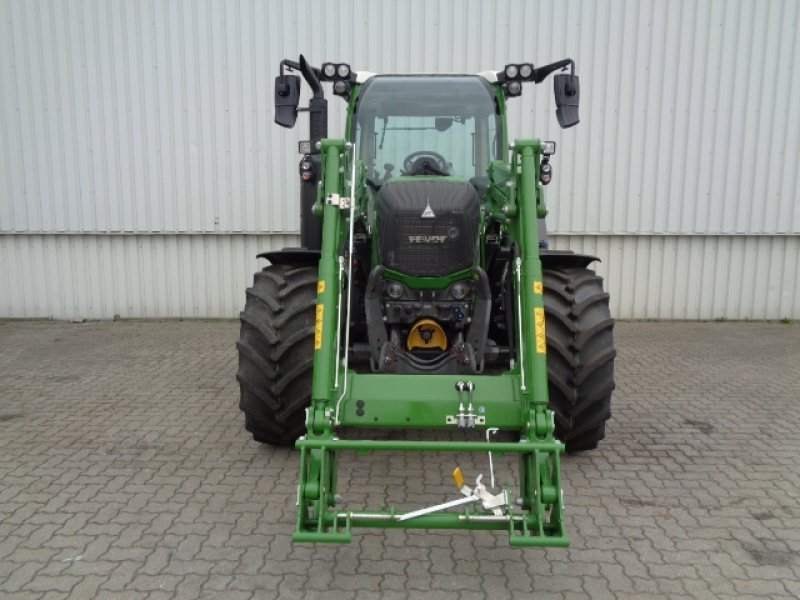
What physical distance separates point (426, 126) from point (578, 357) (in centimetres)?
192

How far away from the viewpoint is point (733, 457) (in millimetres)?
4465

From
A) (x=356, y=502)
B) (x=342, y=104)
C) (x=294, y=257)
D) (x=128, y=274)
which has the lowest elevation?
Answer: (x=356, y=502)

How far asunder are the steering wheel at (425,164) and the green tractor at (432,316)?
0.01 metres

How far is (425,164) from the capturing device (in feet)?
14.4

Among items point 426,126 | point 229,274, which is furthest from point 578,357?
point 229,274

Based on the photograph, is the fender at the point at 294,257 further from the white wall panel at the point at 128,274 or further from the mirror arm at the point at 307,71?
the white wall panel at the point at 128,274

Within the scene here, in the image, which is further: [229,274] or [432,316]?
[229,274]

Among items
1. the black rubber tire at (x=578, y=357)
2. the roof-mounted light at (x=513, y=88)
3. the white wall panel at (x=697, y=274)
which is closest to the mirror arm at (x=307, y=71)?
the roof-mounted light at (x=513, y=88)

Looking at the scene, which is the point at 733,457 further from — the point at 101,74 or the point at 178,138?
the point at 101,74

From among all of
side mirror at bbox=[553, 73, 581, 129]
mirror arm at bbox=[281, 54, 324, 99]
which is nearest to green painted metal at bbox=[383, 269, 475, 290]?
side mirror at bbox=[553, 73, 581, 129]

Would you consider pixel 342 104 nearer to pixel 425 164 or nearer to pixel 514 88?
pixel 514 88

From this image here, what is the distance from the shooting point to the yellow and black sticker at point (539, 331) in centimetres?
326

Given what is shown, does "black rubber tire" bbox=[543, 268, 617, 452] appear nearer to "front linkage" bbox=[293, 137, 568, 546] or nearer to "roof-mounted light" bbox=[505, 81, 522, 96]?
"front linkage" bbox=[293, 137, 568, 546]

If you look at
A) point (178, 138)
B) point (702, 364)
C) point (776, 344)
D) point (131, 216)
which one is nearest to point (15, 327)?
point (131, 216)
